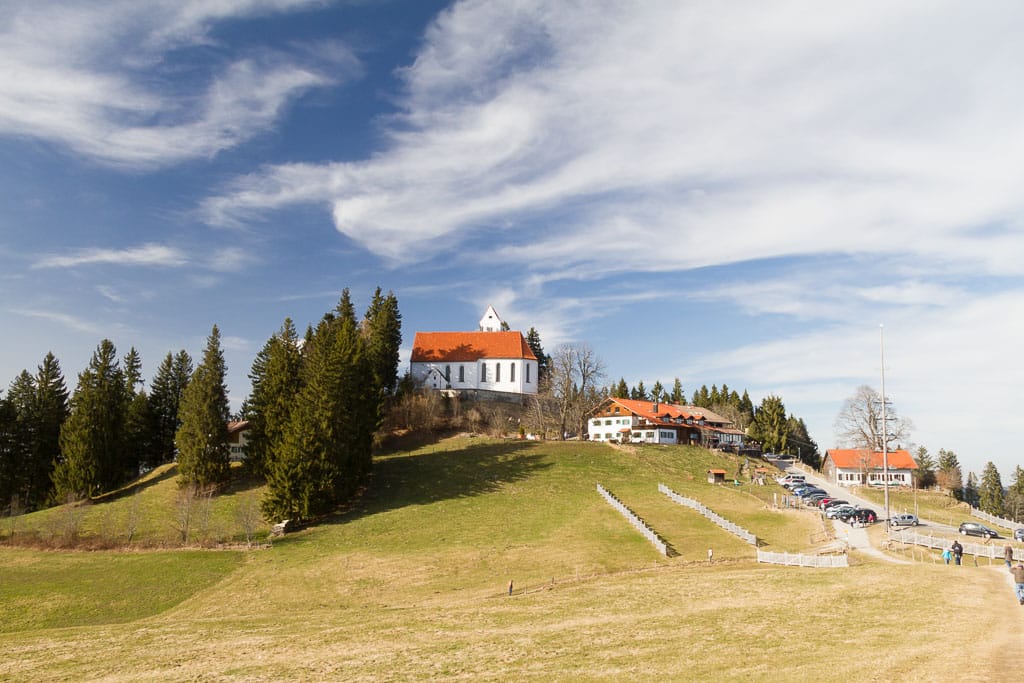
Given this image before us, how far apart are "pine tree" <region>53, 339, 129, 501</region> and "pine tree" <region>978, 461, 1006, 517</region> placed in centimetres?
14026

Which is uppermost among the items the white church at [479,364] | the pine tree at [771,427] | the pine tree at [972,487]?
the white church at [479,364]

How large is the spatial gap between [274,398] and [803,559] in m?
54.4

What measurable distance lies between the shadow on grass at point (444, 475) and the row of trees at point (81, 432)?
102 feet

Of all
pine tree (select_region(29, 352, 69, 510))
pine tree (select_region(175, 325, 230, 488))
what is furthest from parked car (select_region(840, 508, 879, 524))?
pine tree (select_region(29, 352, 69, 510))

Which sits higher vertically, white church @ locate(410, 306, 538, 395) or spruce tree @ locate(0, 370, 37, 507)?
white church @ locate(410, 306, 538, 395)

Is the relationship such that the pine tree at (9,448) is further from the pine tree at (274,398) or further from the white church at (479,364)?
the white church at (479,364)

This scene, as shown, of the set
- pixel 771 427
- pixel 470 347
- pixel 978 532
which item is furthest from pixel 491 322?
pixel 978 532

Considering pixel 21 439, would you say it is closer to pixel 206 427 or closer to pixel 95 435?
pixel 95 435

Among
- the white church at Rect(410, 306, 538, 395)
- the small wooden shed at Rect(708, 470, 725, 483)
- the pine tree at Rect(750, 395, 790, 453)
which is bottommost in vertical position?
the small wooden shed at Rect(708, 470, 725, 483)

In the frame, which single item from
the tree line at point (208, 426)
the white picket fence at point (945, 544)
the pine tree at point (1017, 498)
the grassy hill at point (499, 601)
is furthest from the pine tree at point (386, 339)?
the pine tree at point (1017, 498)

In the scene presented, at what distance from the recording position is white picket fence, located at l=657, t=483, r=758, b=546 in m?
51.4

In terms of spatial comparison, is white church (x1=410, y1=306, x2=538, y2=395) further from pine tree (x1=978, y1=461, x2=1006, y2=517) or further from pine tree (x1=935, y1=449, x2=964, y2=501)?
pine tree (x1=978, y1=461, x2=1006, y2=517)

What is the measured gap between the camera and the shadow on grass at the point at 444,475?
6706cm

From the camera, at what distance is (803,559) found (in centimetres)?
4303
